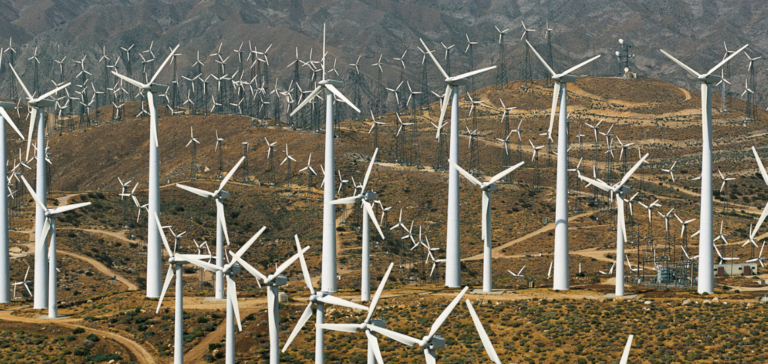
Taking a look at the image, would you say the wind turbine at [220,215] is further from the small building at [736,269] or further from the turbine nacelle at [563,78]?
the small building at [736,269]

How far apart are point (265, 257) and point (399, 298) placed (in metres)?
75.9

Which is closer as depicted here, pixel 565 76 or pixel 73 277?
pixel 565 76

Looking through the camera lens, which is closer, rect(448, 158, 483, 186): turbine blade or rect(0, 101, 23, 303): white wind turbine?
rect(448, 158, 483, 186): turbine blade

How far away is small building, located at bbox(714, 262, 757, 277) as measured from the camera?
113 m

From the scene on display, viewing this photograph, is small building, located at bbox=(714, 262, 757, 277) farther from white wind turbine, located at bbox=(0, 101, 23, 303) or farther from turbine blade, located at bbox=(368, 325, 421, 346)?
white wind turbine, located at bbox=(0, 101, 23, 303)

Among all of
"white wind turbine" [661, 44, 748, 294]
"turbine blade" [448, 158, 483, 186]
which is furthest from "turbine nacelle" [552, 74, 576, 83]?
"turbine blade" [448, 158, 483, 186]

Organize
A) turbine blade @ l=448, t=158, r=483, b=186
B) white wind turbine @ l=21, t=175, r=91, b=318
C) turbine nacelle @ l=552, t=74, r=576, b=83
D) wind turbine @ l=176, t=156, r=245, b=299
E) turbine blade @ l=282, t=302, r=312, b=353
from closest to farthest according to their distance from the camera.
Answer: turbine blade @ l=282, t=302, r=312, b=353
wind turbine @ l=176, t=156, r=245, b=299
turbine blade @ l=448, t=158, r=483, b=186
white wind turbine @ l=21, t=175, r=91, b=318
turbine nacelle @ l=552, t=74, r=576, b=83

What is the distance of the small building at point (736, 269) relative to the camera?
113m

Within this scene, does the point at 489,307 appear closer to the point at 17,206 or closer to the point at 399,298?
the point at 399,298

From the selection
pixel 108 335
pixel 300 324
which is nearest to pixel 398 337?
pixel 300 324

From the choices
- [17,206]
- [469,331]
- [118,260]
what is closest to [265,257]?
[118,260]

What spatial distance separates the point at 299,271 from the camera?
467 feet

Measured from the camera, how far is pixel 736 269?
378 ft

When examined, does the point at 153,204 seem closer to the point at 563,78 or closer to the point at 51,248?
the point at 51,248
